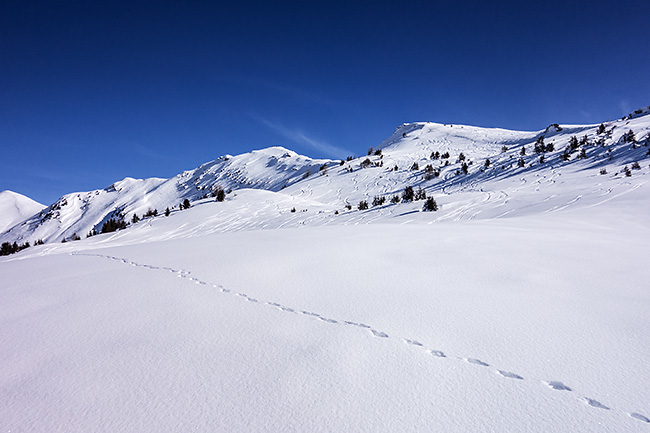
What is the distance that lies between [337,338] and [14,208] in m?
73.2

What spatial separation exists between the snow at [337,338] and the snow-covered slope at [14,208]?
6131cm

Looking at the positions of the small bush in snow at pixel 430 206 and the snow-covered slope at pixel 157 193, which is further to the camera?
the snow-covered slope at pixel 157 193

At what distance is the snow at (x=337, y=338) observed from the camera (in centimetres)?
120

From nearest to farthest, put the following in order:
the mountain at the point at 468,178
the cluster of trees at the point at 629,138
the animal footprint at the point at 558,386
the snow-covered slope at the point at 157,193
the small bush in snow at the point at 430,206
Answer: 1. the animal footprint at the point at 558,386
2. the small bush in snow at the point at 430,206
3. the mountain at the point at 468,178
4. the cluster of trees at the point at 629,138
5. the snow-covered slope at the point at 157,193

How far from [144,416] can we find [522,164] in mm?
16390

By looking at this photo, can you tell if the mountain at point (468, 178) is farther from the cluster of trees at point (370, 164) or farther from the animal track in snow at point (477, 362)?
the animal track in snow at point (477, 362)

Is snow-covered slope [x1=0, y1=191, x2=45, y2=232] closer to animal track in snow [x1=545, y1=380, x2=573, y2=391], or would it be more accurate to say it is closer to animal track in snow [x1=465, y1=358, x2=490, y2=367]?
animal track in snow [x1=465, y1=358, x2=490, y2=367]

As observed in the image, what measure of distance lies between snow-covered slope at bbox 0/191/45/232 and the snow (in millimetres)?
61309

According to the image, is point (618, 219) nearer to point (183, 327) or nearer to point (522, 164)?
point (522, 164)

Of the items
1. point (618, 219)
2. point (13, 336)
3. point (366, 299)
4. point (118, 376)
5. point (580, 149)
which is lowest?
point (618, 219)

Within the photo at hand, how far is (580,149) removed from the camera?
13.5 m

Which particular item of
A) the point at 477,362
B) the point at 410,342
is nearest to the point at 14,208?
the point at 410,342

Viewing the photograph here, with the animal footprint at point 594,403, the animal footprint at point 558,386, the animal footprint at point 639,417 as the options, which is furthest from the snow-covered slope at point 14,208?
the animal footprint at point 639,417

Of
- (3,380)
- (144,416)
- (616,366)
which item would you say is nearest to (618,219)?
(616,366)
